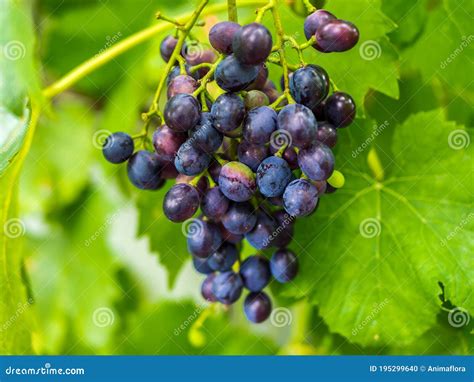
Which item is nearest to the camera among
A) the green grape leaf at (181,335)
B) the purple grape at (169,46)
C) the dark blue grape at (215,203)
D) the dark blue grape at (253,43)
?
the dark blue grape at (253,43)

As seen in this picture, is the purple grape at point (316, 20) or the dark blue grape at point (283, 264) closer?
the purple grape at point (316, 20)

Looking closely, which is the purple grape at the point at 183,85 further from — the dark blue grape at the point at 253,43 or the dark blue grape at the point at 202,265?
the dark blue grape at the point at 202,265

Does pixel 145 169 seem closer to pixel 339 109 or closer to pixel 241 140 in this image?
pixel 241 140

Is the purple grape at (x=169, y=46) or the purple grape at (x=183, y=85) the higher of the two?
the purple grape at (x=183, y=85)

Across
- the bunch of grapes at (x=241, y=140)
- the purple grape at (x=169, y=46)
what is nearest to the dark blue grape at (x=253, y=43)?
the bunch of grapes at (x=241, y=140)

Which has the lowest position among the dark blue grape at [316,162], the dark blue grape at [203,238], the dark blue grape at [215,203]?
the dark blue grape at [203,238]

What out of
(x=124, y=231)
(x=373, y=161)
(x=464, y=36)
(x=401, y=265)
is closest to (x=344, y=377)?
(x=401, y=265)

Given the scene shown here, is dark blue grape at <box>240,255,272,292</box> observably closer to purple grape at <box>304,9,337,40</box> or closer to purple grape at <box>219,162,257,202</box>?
purple grape at <box>219,162,257,202</box>
